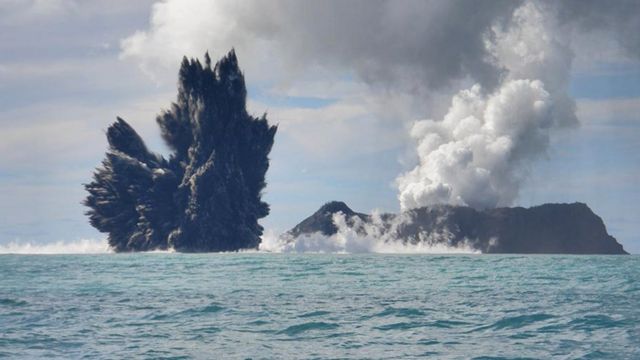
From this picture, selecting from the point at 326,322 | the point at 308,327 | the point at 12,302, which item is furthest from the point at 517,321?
the point at 12,302

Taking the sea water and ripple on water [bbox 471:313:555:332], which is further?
ripple on water [bbox 471:313:555:332]

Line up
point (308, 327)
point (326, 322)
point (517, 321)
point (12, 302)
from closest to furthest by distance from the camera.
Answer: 1. point (308, 327)
2. point (517, 321)
3. point (326, 322)
4. point (12, 302)

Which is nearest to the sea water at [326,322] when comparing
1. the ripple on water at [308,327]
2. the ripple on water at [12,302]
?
the ripple on water at [308,327]

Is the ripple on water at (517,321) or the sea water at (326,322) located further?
the ripple on water at (517,321)

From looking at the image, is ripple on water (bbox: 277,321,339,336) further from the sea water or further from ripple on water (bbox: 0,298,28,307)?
ripple on water (bbox: 0,298,28,307)

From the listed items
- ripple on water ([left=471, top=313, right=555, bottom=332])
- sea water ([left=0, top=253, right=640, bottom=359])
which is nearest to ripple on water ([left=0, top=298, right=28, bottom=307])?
sea water ([left=0, top=253, right=640, bottom=359])

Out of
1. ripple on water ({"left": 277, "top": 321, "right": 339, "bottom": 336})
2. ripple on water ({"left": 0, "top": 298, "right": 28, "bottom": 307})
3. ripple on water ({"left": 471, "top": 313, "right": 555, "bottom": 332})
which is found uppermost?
ripple on water ({"left": 0, "top": 298, "right": 28, "bottom": 307})

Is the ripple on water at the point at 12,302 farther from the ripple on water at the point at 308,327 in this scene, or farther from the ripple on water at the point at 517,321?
the ripple on water at the point at 517,321

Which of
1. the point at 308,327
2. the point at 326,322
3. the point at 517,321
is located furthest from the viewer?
the point at 326,322

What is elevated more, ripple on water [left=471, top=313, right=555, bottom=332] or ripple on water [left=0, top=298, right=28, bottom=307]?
ripple on water [left=0, top=298, right=28, bottom=307]

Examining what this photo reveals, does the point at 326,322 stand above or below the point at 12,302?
below

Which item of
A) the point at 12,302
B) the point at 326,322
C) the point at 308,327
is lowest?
the point at 308,327

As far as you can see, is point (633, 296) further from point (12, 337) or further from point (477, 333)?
point (12, 337)

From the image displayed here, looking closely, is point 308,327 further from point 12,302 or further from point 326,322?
point 12,302
